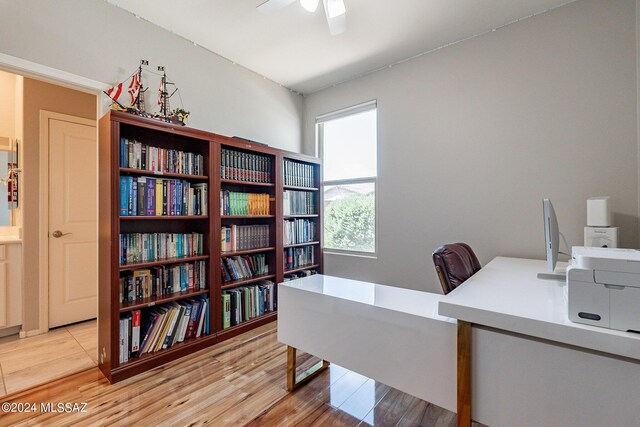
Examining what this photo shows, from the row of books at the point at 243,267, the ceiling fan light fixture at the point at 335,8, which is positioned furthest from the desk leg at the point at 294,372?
the ceiling fan light fixture at the point at 335,8

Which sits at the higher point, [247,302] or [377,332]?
[377,332]

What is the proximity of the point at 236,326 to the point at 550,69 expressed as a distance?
3436mm

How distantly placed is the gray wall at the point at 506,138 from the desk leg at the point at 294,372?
4.50 ft

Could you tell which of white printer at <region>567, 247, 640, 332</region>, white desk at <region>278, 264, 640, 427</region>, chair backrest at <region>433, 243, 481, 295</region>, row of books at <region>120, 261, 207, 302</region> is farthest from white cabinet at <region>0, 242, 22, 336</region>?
white printer at <region>567, 247, 640, 332</region>

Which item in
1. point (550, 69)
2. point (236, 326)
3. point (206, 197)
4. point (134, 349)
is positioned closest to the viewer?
point (134, 349)

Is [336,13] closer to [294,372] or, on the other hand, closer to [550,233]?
[550,233]

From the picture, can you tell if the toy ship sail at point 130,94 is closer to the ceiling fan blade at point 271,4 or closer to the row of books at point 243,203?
the row of books at point 243,203

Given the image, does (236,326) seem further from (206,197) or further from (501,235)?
(501,235)

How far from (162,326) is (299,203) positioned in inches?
72.6

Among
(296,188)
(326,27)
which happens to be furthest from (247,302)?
(326,27)

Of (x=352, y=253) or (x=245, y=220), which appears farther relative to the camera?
(x=352, y=253)

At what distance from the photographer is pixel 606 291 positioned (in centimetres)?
89

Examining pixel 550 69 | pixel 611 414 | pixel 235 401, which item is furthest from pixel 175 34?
pixel 611 414

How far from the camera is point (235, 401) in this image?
1674 mm
